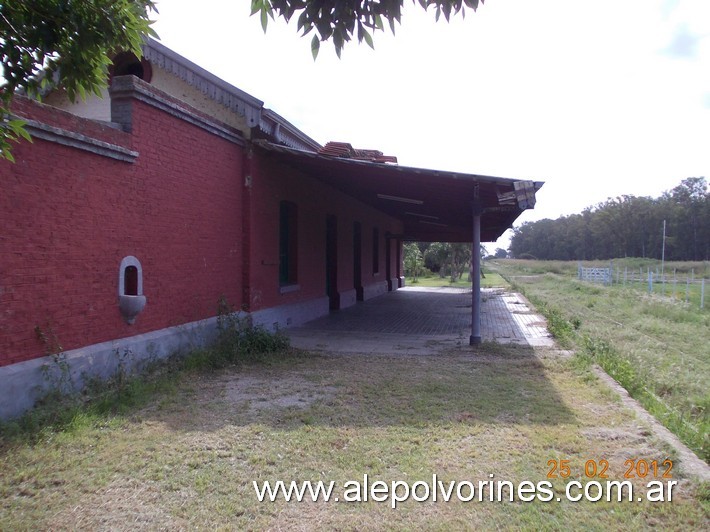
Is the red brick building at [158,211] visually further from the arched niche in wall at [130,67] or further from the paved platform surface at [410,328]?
the paved platform surface at [410,328]

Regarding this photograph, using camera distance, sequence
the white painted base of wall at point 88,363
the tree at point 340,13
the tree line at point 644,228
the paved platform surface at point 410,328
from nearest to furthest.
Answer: the tree at point 340,13 < the white painted base of wall at point 88,363 < the paved platform surface at point 410,328 < the tree line at point 644,228

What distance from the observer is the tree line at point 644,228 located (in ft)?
224

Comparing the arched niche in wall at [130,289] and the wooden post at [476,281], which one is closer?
the arched niche in wall at [130,289]

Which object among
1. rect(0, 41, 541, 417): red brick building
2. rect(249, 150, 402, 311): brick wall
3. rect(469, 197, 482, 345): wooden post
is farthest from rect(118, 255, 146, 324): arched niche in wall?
rect(469, 197, 482, 345): wooden post

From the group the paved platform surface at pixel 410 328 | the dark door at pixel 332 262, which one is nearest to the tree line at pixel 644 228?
the paved platform surface at pixel 410 328

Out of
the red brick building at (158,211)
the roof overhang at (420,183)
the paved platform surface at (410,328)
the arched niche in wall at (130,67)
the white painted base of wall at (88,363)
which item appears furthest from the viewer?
the paved platform surface at (410,328)

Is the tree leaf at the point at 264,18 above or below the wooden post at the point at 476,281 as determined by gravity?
above

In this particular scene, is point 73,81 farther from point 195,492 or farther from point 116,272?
point 116,272

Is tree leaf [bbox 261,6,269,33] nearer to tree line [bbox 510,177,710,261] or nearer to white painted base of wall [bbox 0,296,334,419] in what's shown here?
white painted base of wall [bbox 0,296,334,419]

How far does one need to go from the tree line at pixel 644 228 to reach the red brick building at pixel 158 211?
6965 centimetres

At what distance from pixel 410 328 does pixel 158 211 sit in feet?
21.4

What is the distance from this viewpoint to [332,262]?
48.5ft

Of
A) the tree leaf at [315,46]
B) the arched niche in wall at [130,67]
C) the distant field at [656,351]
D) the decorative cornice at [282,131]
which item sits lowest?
the distant field at [656,351]

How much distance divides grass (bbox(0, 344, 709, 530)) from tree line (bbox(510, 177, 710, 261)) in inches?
2862
